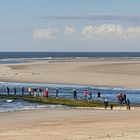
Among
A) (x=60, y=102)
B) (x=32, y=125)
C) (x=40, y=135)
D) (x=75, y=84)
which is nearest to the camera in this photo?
(x=40, y=135)

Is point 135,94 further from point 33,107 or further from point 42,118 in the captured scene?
point 42,118

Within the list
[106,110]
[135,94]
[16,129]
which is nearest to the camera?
[16,129]

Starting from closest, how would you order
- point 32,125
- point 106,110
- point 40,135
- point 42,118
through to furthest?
point 40,135, point 32,125, point 42,118, point 106,110

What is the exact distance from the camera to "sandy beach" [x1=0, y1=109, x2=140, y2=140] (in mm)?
24578

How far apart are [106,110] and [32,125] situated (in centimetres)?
1033

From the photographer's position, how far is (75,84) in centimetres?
6794

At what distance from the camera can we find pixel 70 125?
96.1ft

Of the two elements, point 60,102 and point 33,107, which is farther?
point 60,102

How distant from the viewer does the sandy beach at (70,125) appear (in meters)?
24.6

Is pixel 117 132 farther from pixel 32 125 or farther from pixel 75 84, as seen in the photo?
pixel 75 84

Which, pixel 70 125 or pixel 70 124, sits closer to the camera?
pixel 70 125

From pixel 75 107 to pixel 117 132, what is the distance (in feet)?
52.2

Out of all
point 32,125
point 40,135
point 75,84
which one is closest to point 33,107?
point 32,125

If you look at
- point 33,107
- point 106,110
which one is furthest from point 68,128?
point 33,107
